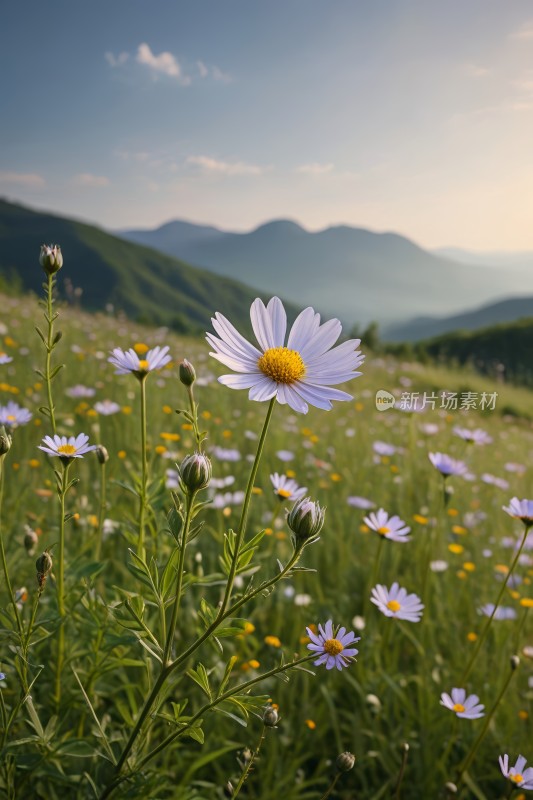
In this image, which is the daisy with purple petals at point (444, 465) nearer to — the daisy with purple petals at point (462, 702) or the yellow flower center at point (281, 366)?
the daisy with purple petals at point (462, 702)

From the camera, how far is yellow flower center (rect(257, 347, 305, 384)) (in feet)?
2.54

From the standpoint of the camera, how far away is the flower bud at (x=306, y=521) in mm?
667

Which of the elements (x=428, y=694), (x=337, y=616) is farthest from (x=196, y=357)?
(x=428, y=694)

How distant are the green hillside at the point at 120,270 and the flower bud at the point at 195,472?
3215 inches

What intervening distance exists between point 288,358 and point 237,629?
0.34 m

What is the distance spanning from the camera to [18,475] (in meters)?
2.18

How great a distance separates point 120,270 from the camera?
89.9 metres

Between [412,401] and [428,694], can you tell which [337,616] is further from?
[412,401]

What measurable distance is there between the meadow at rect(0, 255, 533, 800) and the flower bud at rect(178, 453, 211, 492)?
35 millimetres

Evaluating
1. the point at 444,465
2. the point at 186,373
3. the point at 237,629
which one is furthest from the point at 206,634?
the point at 444,465

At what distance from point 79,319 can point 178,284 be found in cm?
9491

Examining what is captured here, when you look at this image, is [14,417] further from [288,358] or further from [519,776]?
Answer: [519,776]
